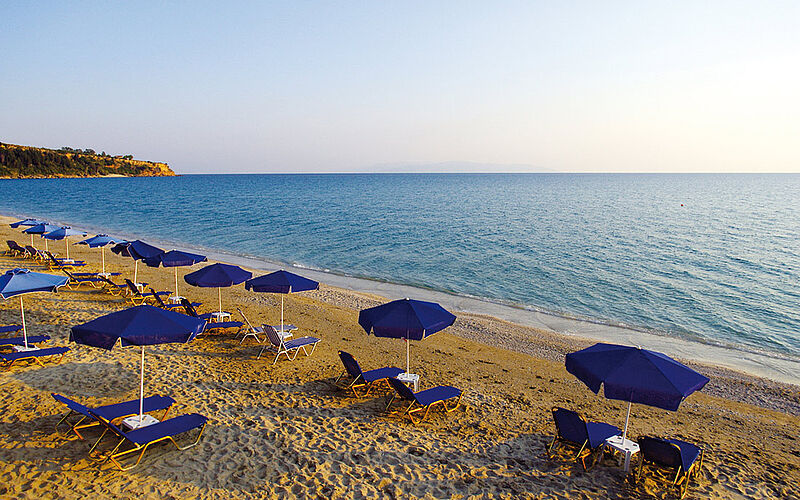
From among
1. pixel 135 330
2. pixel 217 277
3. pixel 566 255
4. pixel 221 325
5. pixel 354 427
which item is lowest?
pixel 566 255

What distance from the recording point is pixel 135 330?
632 centimetres

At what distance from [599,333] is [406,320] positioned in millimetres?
10974

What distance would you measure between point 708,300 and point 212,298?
69.4ft

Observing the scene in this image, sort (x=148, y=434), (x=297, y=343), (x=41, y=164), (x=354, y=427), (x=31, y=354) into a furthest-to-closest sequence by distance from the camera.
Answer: (x=41, y=164)
(x=297, y=343)
(x=31, y=354)
(x=354, y=427)
(x=148, y=434)

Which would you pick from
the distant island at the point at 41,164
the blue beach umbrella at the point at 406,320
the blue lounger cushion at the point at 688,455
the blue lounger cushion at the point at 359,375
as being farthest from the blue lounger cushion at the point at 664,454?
the distant island at the point at 41,164

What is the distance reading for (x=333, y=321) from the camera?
1483 centimetres

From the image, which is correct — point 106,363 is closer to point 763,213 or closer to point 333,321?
point 333,321

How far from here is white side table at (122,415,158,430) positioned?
6.67 metres

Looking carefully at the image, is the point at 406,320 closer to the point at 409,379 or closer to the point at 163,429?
the point at 409,379

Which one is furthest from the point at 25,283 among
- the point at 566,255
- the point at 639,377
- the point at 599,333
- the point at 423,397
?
the point at 566,255

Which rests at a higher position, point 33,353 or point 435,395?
point 33,353

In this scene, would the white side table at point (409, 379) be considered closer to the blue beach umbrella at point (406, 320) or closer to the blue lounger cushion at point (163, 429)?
the blue beach umbrella at point (406, 320)

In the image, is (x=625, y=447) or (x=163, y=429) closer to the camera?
(x=163, y=429)

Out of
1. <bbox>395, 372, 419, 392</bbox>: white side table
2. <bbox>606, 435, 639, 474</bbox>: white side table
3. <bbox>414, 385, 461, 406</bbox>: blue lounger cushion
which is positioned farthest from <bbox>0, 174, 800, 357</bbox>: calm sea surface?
<bbox>606, 435, 639, 474</bbox>: white side table
